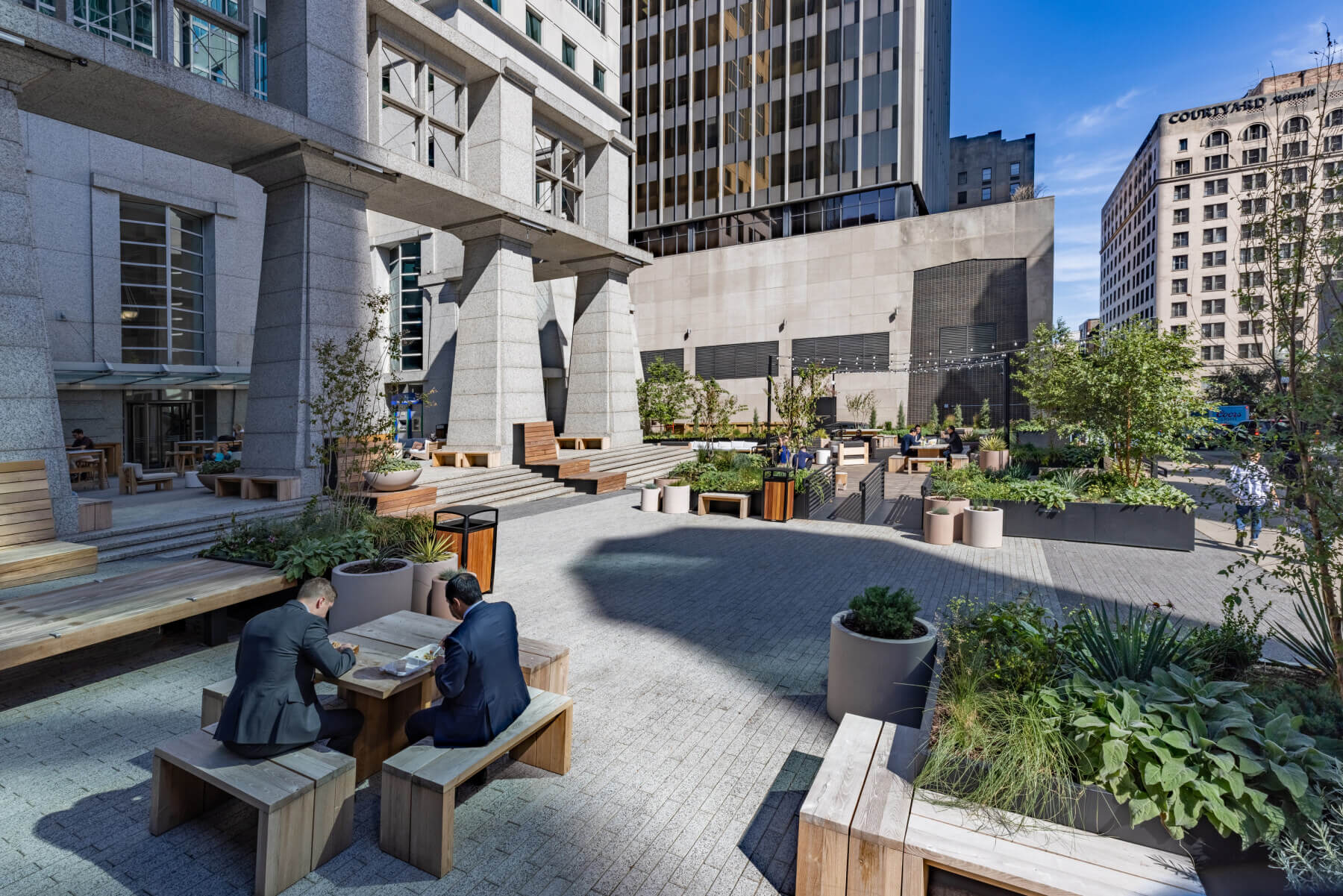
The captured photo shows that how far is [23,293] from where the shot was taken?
8.90 m

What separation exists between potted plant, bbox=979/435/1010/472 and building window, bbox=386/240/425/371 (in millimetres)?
27105

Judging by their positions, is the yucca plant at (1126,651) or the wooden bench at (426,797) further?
the yucca plant at (1126,651)

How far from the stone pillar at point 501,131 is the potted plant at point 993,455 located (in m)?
17.0

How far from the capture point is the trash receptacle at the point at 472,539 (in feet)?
25.8

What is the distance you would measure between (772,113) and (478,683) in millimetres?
43155

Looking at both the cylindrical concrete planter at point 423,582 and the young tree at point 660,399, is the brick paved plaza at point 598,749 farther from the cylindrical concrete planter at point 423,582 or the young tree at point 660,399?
the young tree at point 660,399

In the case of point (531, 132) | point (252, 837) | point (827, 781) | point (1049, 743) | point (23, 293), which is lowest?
point (252, 837)

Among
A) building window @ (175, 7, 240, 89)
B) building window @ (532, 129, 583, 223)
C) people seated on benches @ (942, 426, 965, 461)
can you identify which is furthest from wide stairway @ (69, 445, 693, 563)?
building window @ (175, 7, 240, 89)

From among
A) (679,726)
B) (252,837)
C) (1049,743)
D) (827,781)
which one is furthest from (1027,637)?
(252,837)

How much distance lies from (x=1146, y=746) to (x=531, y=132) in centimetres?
2115

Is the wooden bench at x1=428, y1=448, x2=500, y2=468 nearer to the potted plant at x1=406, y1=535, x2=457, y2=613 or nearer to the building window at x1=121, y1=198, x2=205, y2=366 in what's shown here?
the potted plant at x1=406, y1=535, x2=457, y2=613

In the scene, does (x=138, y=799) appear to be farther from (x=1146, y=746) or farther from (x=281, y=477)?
(x=281, y=477)

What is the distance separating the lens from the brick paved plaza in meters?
3.38

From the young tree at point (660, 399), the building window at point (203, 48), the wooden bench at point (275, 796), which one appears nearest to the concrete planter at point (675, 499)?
the wooden bench at point (275, 796)
